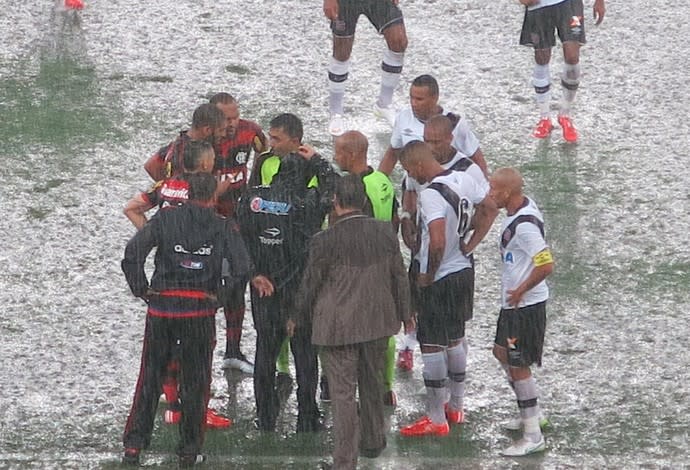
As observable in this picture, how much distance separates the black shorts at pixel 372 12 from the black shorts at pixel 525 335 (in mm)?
4979

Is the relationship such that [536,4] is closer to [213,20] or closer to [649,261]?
[649,261]

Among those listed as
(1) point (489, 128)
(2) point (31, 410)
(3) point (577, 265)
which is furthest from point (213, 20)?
(2) point (31, 410)

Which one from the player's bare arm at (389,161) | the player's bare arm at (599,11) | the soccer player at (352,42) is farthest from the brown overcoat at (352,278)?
the player's bare arm at (599,11)

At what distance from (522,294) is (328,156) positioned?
4.70 metres

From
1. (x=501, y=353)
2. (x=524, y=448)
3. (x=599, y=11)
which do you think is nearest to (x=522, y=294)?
(x=501, y=353)

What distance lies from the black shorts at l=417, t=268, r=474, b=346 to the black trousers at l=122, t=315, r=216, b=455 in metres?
1.32

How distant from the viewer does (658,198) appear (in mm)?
11844

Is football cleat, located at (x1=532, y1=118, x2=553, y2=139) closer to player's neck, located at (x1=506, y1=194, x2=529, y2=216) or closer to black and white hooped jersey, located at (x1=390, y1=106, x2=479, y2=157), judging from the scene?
black and white hooped jersey, located at (x1=390, y1=106, x2=479, y2=157)

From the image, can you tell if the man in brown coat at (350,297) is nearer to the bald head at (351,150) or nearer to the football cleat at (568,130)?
the bald head at (351,150)

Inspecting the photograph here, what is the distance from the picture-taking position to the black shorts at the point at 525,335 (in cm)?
796

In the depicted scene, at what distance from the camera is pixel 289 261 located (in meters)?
8.16

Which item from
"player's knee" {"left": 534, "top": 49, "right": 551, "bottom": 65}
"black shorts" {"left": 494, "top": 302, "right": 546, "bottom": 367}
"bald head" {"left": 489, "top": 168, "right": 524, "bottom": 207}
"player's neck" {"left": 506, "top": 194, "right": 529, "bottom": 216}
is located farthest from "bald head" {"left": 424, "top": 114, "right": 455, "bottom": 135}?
"player's knee" {"left": 534, "top": 49, "right": 551, "bottom": 65}

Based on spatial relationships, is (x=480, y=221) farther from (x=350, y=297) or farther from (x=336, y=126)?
(x=336, y=126)

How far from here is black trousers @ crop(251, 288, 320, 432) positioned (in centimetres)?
820
